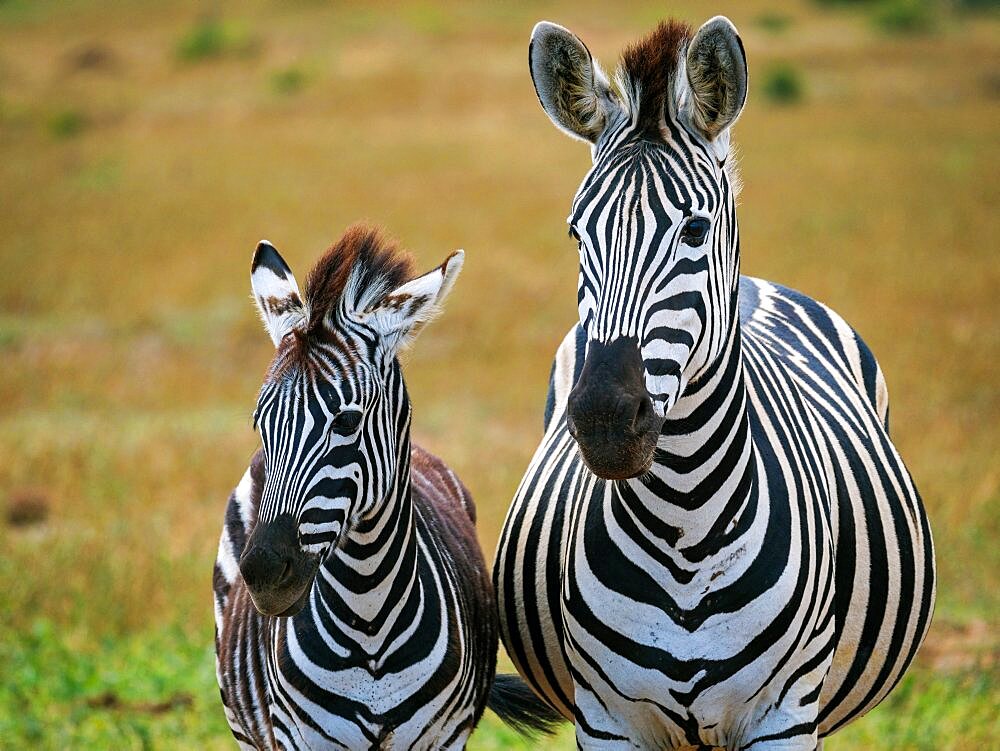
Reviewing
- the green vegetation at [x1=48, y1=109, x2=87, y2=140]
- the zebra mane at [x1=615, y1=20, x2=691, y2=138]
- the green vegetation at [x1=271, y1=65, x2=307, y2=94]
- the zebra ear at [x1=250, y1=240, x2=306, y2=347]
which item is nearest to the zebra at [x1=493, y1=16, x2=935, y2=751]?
the zebra mane at [x1=615, y1=20, x2=691, y2=138]

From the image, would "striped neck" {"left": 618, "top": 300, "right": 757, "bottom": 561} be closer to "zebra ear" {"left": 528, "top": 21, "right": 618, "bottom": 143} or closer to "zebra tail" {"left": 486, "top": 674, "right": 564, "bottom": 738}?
"zebra ear" {"left": 528, "top": 21, "right": 618, "bottom": 143}

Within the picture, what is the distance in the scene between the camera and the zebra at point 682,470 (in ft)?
10.9

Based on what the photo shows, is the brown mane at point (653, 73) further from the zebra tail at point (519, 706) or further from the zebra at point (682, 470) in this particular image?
the zebra tail at point (519, 706)

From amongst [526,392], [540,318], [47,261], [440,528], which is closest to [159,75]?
[47,261]

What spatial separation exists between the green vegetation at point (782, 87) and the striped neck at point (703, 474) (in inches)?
1248

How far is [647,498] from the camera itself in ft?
11.9

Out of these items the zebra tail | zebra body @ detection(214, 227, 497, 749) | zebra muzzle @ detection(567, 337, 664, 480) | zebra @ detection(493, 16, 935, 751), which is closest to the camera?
zebra muzzle @ detection(567, 337, 664, 480)

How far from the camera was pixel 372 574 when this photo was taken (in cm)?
405

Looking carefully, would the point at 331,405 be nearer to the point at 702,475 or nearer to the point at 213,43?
the point at 702,475

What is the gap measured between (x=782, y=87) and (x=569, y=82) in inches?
1253

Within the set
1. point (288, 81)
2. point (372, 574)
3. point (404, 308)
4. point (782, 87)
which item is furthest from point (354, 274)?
point (288, 81)

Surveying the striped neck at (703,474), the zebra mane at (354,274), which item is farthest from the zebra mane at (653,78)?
the zebra mane at (354,274)

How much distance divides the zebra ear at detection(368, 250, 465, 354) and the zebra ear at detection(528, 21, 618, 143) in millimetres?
590

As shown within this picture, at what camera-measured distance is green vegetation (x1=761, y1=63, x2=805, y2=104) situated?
33688 millimetres
